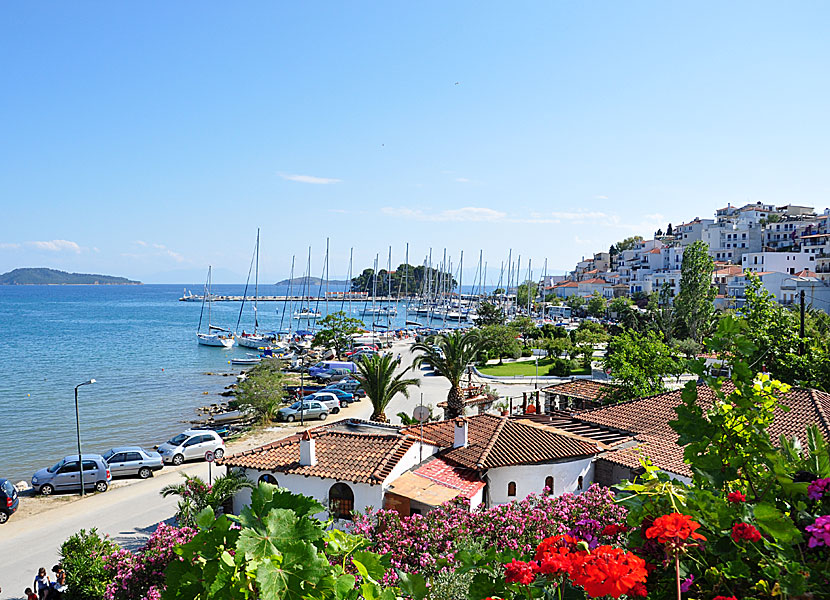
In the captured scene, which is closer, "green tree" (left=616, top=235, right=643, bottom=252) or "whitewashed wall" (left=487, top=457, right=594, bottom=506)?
"whitewashed wall" (left=487, top=457, right=594, bottom=506)

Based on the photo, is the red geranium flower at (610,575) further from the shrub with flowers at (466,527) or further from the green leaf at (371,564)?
the shrub with flowers at (466,527)

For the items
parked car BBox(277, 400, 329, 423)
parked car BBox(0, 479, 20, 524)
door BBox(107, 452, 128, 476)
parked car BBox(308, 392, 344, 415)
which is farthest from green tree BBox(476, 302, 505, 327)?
parked car BBox(0, 479, 20, 524)

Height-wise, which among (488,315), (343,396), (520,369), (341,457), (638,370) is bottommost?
(343,396)

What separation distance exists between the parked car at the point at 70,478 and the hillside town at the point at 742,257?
63902 mm

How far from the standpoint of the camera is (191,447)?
27562mm

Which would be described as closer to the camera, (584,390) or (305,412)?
(584,390)

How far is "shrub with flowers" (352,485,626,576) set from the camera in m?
8.25

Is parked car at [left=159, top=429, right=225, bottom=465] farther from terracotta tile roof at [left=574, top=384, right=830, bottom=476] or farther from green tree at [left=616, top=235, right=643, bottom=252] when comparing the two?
green tree at [left=616, top=235, right=643, bottom=252]

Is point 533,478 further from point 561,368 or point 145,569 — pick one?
point 561,368

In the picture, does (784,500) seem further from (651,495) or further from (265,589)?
(265,589)

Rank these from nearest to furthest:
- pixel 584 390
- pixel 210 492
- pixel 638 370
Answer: pixel 210 492
pixel 638 370
pixel 584 390

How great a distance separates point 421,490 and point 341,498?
2157 millimetres

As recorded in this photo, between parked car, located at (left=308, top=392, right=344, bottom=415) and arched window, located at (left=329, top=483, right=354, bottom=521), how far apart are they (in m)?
21.8

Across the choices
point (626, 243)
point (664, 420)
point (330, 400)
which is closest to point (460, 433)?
point (664, 420)
